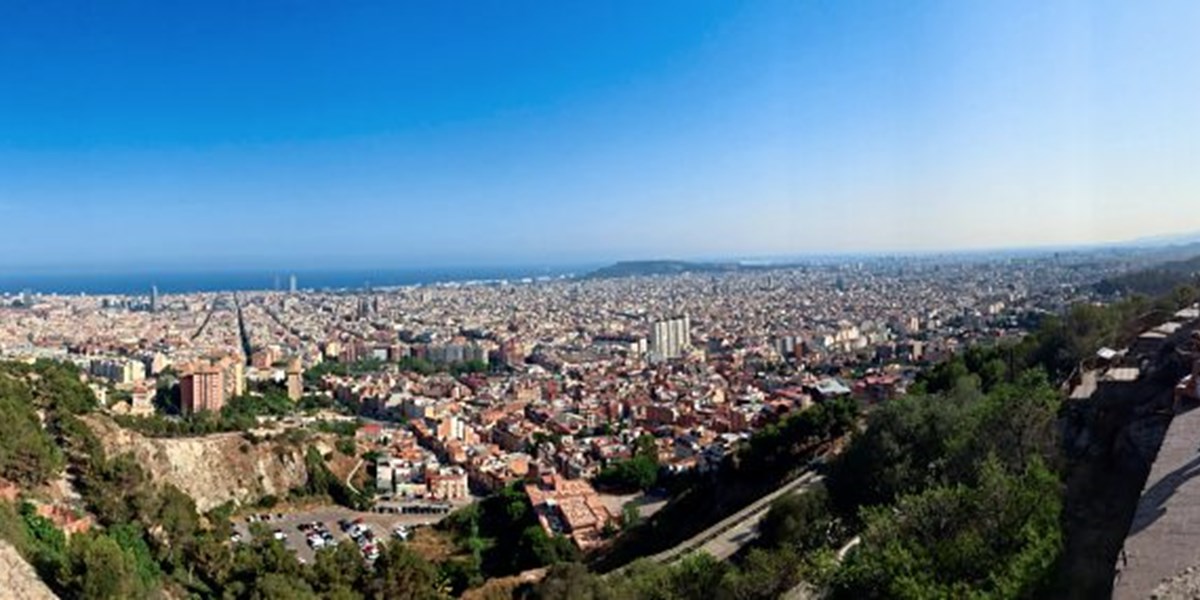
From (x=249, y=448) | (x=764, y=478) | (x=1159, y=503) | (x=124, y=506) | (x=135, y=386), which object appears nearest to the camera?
(x=1159, y=503)

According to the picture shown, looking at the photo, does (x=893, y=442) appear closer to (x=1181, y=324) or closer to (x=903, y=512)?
(x=903, y=512)

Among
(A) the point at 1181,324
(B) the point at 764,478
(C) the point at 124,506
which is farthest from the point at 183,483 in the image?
(A) the point at 1181,324

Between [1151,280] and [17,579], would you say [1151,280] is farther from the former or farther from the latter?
[17,579]

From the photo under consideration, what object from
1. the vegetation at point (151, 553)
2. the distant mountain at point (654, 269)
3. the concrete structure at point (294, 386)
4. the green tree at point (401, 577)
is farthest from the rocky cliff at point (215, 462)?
the distant mountain at point (654, 269)

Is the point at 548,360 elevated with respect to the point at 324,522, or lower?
elevated

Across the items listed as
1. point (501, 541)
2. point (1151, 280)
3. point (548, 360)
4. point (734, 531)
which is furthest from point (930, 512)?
point (1151, 280)

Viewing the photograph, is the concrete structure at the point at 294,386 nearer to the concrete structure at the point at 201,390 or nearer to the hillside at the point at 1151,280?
the concrete structure at the point at 201,390
